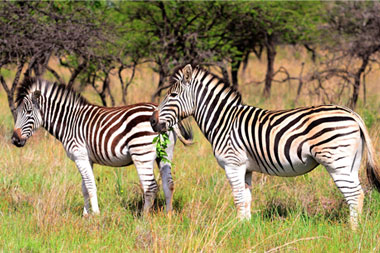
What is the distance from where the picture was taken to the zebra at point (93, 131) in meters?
5.25

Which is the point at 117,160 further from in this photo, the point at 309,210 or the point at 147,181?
the point at 309,210

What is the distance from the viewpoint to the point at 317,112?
4520 mm

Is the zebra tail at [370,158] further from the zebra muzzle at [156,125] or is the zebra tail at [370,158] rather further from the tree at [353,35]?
the tree at [353,35]

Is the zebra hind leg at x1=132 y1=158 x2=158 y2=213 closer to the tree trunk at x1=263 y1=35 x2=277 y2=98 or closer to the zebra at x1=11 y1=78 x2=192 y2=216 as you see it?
the zebra at x1=11 y1=78 x2=192 y2=216

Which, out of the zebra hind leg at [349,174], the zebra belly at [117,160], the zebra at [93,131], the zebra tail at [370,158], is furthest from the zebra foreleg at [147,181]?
the zebra tail at [370,158]

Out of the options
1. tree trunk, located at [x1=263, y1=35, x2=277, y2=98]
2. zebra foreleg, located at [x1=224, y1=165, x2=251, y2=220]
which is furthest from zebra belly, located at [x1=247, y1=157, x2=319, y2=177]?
tree trunk, located at [x1=263, y1=35, x2=277, y2=98]

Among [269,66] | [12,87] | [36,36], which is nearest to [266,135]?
[36,36]

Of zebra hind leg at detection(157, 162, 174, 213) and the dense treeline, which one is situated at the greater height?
the dense treeline

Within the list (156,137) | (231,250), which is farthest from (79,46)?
(231,250)

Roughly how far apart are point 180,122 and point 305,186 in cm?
175

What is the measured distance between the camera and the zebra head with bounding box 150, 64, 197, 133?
196 inches

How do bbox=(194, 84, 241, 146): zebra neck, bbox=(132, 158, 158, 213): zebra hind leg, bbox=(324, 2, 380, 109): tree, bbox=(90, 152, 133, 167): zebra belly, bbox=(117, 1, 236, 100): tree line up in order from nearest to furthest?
bbox=(194, 84, 241, 146): zebra neck, bbox=(132, 158, 158, 213): zebra hind leg, bbox=(90, 152, 133, 167): zebra belly, bbox=(324, 2, 380, 109): tree, bbox=(117, 1, 236, 100): tree

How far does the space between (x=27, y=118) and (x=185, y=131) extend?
5.87 feet

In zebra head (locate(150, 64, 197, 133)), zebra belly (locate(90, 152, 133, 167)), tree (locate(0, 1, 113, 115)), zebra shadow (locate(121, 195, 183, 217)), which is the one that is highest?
tree (locate(0, 1, 113, 115))
